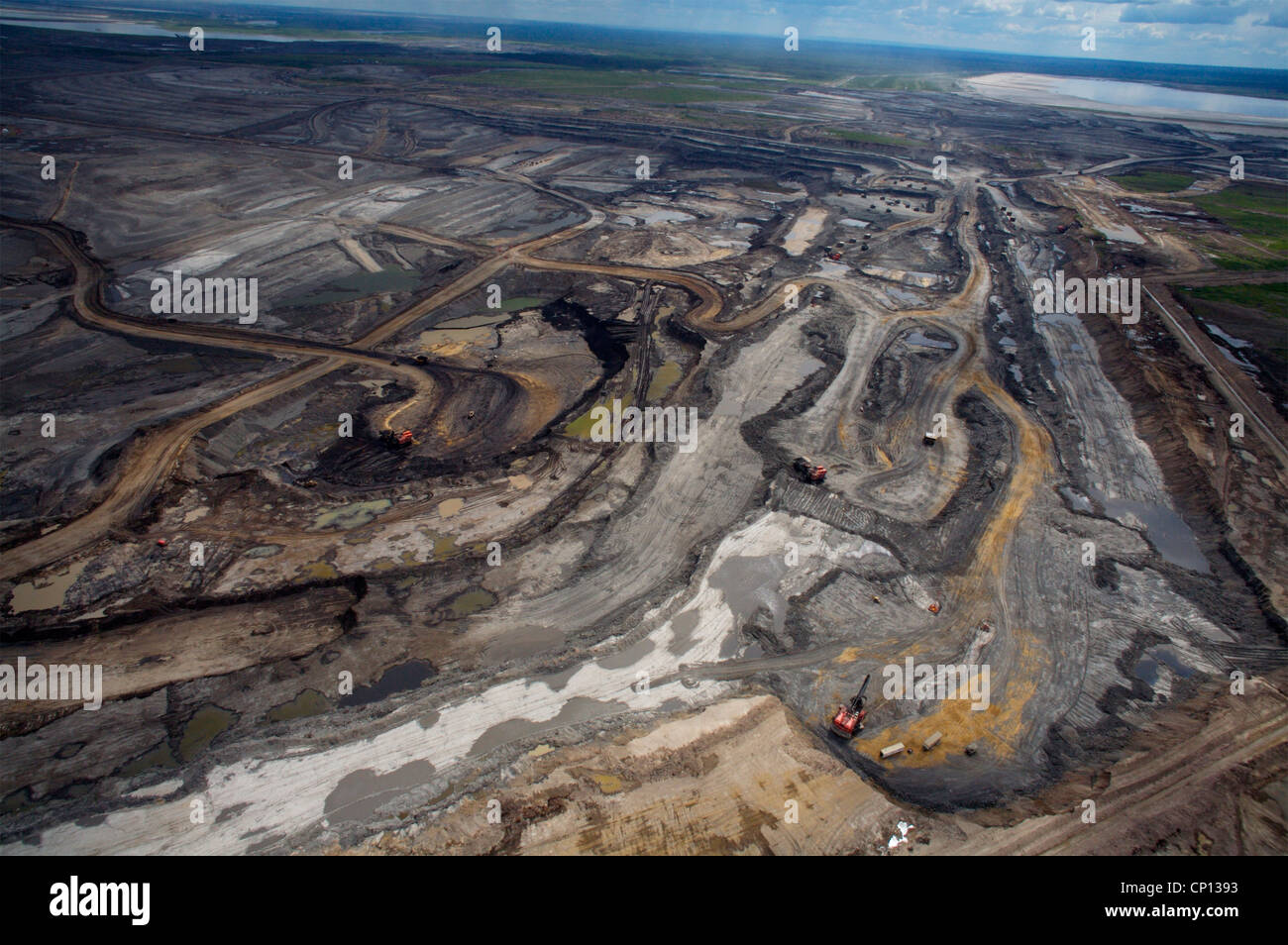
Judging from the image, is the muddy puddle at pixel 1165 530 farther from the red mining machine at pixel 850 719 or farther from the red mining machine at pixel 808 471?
the red mining machine at pixel 850 719

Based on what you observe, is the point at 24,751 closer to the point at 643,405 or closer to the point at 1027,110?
the point at 643,405

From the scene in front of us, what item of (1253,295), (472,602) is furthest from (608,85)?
(472,602)

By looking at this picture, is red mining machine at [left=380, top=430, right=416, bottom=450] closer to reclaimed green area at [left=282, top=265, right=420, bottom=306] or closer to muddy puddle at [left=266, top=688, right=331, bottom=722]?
muddy puddle at [left=266, top=688, right=331, bottom=722]

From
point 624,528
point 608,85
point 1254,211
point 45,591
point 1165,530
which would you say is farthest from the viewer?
point 608,85

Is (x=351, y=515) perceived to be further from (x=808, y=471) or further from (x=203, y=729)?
(x=808, y=471)

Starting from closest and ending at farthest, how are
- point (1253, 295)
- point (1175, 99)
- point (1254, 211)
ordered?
1. point (1253, 295)
2. point (1254, 211)
3. point (1175, 99)

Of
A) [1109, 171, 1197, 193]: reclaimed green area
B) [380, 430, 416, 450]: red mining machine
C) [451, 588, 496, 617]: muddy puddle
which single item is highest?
[1109, 171, 1197, 193]: reclaimed green area

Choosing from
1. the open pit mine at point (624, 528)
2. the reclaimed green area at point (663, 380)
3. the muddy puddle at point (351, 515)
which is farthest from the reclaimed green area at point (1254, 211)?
the muddy puddle at point (351, 515)

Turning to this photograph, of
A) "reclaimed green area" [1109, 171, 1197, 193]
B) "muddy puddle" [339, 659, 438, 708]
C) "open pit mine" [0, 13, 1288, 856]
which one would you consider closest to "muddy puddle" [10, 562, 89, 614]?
"open pit mine" [0, 13, 1288, 856]
